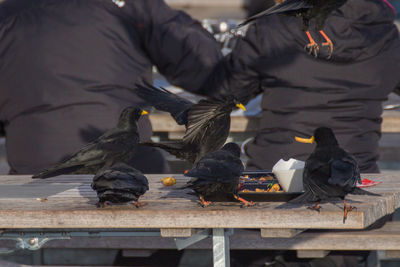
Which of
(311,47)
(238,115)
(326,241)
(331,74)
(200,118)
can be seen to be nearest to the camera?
(200,118)

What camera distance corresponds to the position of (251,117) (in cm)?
450

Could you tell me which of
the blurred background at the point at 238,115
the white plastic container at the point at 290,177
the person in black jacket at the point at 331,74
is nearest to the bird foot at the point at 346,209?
the white plastic container at the point at 290,177

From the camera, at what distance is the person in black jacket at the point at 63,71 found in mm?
3998

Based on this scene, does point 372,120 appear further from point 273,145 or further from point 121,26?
point 121,26

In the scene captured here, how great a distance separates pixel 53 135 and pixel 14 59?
469 millimetres

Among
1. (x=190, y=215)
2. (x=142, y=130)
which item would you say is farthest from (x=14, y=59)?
(x=190, y=215)

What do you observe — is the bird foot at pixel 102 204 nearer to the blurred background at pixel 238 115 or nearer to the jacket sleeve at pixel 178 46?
the jacket sleeve at pixel 178 46

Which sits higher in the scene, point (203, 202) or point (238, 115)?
point (238, 115)

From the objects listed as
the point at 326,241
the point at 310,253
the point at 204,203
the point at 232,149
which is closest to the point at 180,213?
the point at 204,203

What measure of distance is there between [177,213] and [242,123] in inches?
82.1

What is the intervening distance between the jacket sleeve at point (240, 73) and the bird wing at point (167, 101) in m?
0.46

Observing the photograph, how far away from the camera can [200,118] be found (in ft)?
10.3

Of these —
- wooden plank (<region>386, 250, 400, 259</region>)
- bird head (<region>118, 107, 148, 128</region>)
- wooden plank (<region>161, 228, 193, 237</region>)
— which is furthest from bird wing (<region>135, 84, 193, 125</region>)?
wooden plank (<region>386, 250, 400, 259</region>)

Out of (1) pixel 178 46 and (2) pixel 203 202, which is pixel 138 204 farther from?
(1) pixel 178 46
